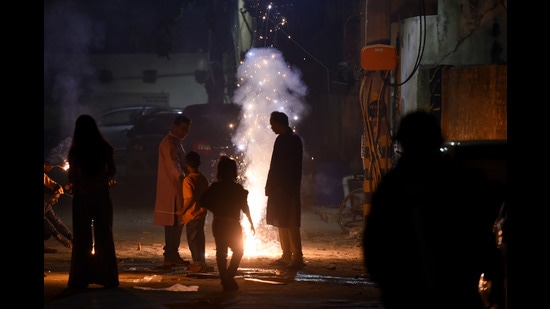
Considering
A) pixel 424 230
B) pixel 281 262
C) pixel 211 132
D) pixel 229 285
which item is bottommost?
pixel 281 262

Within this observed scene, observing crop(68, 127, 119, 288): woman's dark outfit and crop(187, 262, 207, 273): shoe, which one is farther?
crop(187, 262, 207, 273): shoe

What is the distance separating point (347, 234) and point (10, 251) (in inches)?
348

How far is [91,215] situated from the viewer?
899 centimetres

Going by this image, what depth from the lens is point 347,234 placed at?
51.9 feet

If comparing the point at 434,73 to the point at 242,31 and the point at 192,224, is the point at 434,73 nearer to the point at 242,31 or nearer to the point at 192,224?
the point at 192,224

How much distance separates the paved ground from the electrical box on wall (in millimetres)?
3002

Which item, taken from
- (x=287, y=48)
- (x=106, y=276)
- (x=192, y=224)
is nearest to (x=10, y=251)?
(x=106, y=276)

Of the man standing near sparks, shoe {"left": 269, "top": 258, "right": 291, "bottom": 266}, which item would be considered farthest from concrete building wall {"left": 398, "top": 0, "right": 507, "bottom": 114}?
shoe {"left": 269, "top": 258, "right": 291, "bottom": 266}

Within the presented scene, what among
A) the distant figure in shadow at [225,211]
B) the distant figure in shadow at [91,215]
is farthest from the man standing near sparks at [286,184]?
the distant figure in shadow at [91,215]

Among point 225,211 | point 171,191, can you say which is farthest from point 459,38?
point 225,211

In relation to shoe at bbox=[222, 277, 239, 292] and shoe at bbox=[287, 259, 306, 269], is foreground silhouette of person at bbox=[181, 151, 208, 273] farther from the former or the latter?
shoe at bbox=[222, 277, 239, 292]

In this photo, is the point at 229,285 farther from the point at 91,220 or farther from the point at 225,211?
the point at 91,220

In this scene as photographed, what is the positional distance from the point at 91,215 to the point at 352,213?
30.0 ft

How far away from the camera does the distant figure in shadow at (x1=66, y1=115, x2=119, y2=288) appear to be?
351 inches
